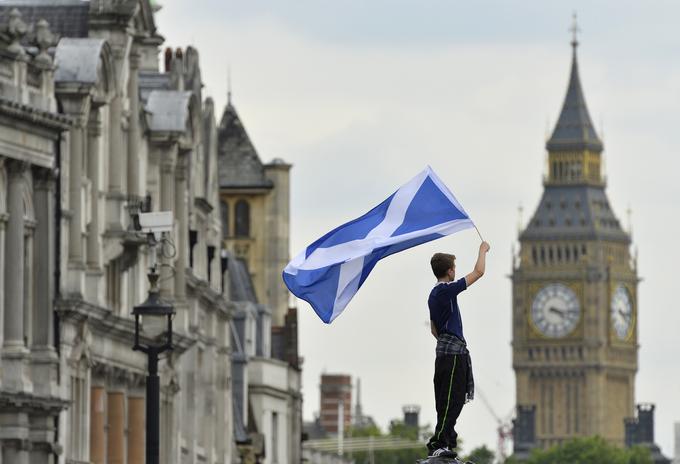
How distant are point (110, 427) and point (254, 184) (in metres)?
45.5

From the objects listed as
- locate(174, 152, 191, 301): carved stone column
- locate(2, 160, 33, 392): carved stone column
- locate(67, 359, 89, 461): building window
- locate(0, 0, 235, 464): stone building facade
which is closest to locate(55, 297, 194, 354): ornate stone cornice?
locate(0, 0, 235, 464): stone building facade

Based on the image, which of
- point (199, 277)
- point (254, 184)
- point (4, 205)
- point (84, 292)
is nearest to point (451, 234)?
point (4, 205)

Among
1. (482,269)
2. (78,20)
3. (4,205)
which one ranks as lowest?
(482,269)

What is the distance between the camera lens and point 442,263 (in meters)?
39.6

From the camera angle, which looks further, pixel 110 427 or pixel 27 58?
pixel 110 427

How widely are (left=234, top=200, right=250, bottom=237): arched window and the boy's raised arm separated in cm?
8587

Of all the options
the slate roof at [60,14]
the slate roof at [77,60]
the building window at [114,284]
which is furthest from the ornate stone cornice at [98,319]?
the slate roof at [60,14]

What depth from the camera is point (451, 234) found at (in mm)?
41062

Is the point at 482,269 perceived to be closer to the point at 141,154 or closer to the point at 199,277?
the point at 141,154

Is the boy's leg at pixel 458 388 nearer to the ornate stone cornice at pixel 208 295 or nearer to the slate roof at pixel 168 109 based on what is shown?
the slate roof at pixel 168 109

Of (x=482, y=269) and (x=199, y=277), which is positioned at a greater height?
(x=199, y=277)

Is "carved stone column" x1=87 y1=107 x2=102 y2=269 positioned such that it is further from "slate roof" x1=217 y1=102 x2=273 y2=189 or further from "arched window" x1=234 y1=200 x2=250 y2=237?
"arched window" x1=234 y1=200 x2=250 y2=237

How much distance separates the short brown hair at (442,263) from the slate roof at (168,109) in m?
44.8

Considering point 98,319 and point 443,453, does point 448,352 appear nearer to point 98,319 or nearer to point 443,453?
point 443,453
